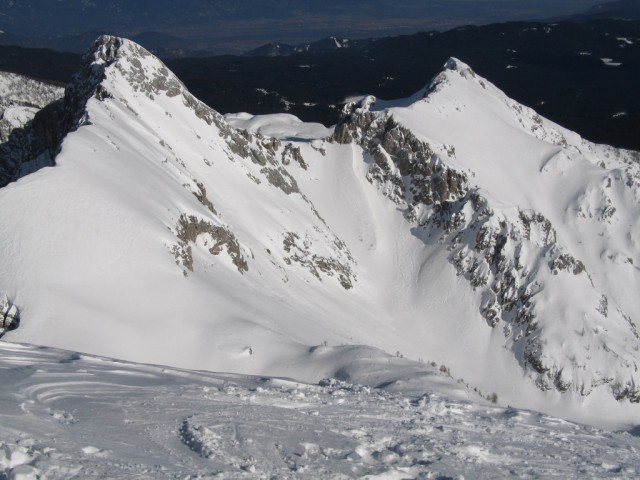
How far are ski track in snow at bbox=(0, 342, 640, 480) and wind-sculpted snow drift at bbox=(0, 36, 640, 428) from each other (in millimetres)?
9835

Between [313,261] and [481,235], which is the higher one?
[481,235]

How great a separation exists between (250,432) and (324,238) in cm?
4720

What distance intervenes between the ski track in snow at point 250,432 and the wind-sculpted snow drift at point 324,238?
32.3 feet

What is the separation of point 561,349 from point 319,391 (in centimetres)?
4197

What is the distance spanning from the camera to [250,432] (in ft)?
44.8

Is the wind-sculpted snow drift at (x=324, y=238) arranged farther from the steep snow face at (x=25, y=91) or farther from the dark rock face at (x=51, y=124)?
the steep snow face at (x=25, y=91)

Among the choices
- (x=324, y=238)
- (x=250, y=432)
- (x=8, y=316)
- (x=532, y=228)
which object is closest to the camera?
(x=250, y=432)

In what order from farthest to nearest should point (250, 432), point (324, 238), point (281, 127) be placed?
point (281, 127)
point (324, 238)
point (250, 432)

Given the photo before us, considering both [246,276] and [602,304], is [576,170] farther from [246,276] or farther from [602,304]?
[246,276]

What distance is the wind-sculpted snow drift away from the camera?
3212 cm

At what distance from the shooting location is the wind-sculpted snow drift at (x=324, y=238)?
32125mm

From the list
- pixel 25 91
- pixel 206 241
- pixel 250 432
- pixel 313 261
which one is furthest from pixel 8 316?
pixel 25 91

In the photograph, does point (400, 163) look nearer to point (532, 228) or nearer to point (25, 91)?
point (532, 228)

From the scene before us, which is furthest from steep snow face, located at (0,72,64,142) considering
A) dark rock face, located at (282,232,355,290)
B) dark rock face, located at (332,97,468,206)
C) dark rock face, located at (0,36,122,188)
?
dark rock face, located at (282,232,355,290)
